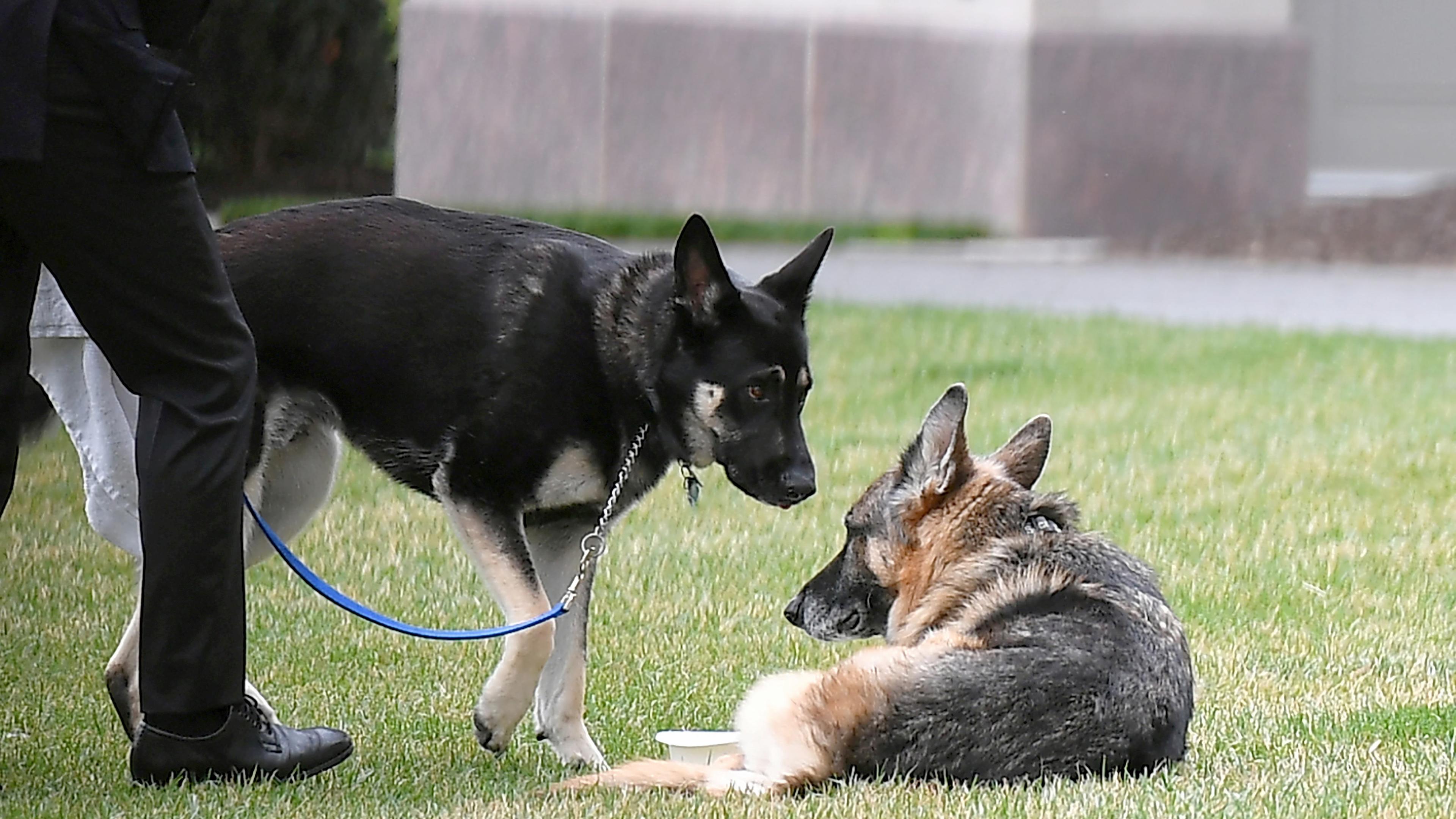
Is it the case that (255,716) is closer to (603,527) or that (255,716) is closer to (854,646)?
(603,527)

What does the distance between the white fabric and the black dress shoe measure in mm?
928

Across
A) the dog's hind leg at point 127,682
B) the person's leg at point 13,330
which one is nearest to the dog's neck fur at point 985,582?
the dog's hind leg at point 127,682

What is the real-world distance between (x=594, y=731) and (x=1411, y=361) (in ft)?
25.5

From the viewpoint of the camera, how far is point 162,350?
3.69 meters

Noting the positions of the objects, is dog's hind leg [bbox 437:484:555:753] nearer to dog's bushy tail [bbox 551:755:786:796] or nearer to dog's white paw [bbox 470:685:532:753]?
dog's white paw [bbox 470:685:532:753]

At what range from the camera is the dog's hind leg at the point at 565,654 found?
4.59m

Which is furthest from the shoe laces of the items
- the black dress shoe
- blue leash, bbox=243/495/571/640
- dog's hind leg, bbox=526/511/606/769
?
dog's hind leg, bbox=526/511/606/769

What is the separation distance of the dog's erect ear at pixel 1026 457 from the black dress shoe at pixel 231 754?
1.75 metres

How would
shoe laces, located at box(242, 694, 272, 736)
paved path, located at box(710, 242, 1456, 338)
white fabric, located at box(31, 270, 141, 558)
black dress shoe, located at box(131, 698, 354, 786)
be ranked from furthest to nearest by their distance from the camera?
paved path, located at box(710, 242, 1456, 338) → white fabric, located at box(31, 270, 141, 558) → shoe laces, located at box(242, 694, 272, 736) → black dress shoe, located at box(131, 698, 354, 786)

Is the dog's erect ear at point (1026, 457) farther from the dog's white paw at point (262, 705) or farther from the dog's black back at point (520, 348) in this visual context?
the dog's white paw at point (262, 705)

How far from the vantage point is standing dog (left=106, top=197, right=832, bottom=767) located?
433 centimetres

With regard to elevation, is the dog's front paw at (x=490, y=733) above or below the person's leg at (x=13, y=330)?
below

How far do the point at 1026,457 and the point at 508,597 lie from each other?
1292 mm

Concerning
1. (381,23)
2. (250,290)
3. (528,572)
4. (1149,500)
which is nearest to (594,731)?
(528,572)
